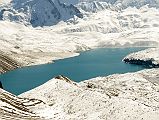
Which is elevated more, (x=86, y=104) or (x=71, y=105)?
(x=86, y=104)

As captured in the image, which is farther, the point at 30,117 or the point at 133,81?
the point at 133,81

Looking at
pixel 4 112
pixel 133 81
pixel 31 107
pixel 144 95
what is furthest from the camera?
pixel 133 81

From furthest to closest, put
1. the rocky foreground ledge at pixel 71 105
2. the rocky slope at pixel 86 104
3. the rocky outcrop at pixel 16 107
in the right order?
the rocky foreground ledge at pixel 71 105 < the rocky slope at pixel 86 104 < the rocky outcrop at pixel 16 107

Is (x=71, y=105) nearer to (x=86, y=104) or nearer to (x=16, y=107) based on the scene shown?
(x=86, y=104)

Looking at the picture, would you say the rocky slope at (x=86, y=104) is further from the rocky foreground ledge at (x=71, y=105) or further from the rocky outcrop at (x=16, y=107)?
the rocky outcrop at (x=16, y=107)

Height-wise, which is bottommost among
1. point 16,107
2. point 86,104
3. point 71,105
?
point 71,105

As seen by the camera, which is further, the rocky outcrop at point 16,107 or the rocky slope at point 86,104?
the rocky slope at point 86,104

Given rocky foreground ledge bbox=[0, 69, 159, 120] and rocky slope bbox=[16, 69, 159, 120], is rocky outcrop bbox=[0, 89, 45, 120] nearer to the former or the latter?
rocky foreground ledge bbox=[0, 69, 159, 120]

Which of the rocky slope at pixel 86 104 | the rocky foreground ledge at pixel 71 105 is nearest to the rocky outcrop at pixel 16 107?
the rocky foreground ledge at pixel 71 105

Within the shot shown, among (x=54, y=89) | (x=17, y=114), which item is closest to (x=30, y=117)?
(x=17, y=114)

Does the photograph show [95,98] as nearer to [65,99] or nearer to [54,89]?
[65,99]

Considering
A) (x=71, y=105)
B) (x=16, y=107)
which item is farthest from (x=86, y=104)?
(x=16, y=107)
